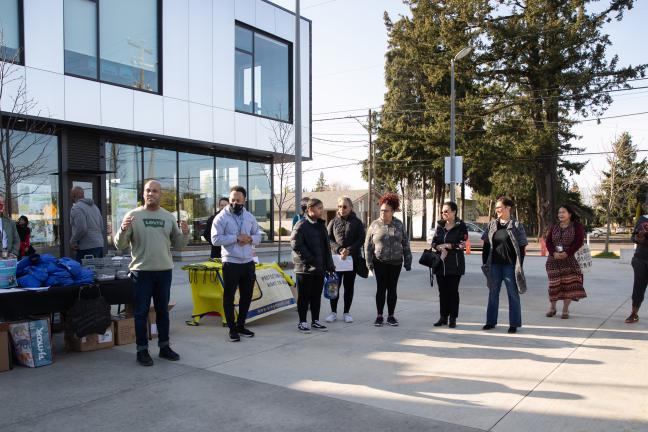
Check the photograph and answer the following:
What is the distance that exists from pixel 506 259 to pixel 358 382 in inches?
121

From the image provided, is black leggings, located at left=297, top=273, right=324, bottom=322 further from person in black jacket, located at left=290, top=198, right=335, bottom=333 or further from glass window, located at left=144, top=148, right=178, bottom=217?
glass window, located at left=144, top=148, right=178, bottom=217

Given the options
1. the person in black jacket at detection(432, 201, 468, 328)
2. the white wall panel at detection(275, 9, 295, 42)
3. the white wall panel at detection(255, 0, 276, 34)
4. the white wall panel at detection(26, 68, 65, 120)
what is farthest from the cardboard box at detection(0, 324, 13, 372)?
the white wall panel at detection(275, 9, 295, 42)

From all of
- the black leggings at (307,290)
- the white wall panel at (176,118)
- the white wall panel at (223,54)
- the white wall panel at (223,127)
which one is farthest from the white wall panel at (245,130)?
the black leggings at (307,290)

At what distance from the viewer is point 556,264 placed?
26.2 feet

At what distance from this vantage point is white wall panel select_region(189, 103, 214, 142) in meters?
16.1

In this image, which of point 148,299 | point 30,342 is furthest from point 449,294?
point 30,342

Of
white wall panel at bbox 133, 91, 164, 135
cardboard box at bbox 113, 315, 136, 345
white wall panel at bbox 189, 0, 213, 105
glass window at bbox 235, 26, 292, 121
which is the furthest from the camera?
glass window at bbox 235, 26, 292, 121

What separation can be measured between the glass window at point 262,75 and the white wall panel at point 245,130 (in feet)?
1.03

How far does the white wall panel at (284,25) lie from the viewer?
18984 millimetres

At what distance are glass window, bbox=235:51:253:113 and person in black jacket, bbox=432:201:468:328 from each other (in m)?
11.9

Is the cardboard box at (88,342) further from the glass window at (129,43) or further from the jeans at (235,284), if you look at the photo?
the glass window at (129,43)

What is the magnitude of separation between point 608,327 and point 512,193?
43661mm

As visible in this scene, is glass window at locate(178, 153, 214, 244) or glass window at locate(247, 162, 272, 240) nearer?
glass window at locate(178, 153, 214, 244)

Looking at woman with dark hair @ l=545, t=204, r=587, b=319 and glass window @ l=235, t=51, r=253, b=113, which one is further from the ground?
glass window @ l=235, t=51, r=253, b=113
